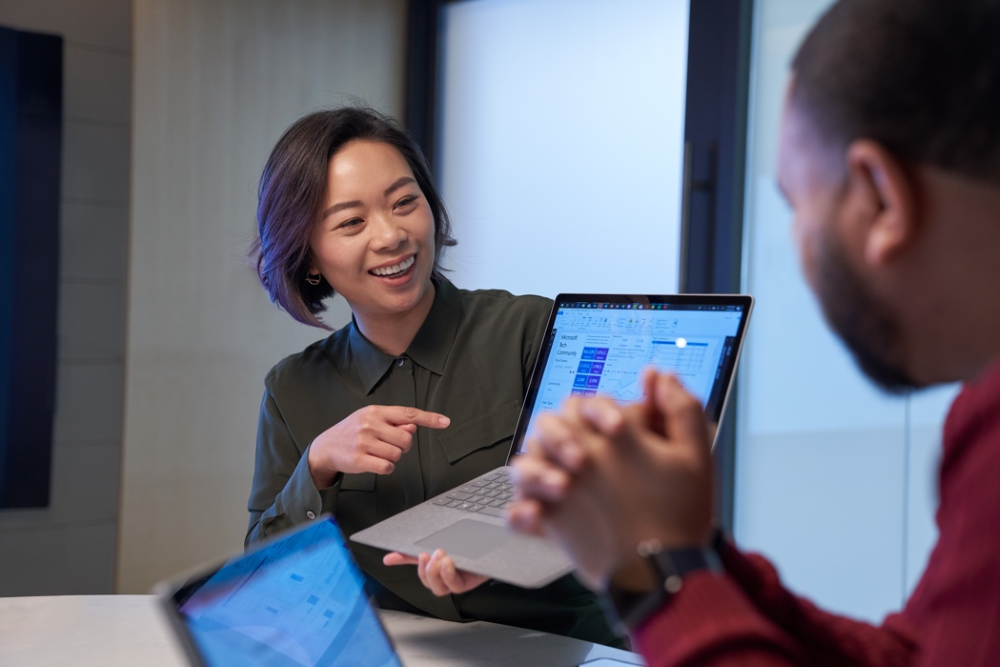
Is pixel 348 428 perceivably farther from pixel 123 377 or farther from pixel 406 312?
pixel 123 377

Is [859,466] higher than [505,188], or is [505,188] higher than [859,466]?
[505,188]

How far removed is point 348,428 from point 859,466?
5.45 feet

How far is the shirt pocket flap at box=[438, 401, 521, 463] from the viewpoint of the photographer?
4.85 feet

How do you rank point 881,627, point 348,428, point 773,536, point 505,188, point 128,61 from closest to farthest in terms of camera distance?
point 881,627 → point 348,428 → point 773,536 → point 128,61 → point 505,188

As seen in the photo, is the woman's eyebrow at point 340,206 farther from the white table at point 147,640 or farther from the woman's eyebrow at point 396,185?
the white table at point 147,640

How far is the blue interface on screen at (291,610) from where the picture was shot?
31.7 inches

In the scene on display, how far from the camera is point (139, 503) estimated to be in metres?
2.92

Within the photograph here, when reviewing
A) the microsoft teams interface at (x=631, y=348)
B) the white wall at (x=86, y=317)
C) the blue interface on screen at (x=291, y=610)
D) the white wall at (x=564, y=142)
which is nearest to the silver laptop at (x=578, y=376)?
the microsoft teams interface at (x=631, y=348)

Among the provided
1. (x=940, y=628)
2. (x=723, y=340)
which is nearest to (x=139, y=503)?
(x=723, y=340)

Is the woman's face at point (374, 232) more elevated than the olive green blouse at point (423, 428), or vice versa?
the woman's face at point (374, 232)

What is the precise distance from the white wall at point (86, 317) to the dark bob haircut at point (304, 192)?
1321 millimetres

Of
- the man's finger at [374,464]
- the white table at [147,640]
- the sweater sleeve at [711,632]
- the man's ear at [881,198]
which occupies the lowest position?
the white table at [147,640]

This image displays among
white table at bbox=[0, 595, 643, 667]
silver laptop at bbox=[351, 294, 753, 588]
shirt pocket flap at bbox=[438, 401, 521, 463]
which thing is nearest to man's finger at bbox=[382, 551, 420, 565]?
silver laptop at bbox=[351, 294, 753, 588]

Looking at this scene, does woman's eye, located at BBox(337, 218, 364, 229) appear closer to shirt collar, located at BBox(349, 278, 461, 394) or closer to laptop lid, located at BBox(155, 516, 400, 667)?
shirt collar, located at BBox(349, 278, 461, 394)
